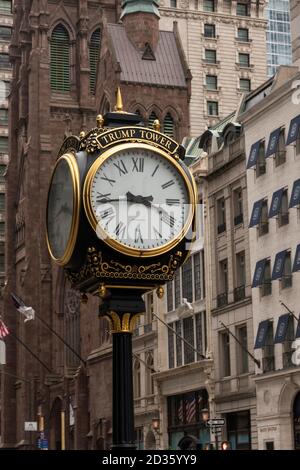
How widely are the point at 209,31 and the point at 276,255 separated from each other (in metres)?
54.9

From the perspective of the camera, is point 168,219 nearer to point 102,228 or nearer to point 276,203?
point 102,228

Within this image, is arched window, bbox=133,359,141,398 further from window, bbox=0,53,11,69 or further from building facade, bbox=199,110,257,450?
window, bbox=0,53,11,69

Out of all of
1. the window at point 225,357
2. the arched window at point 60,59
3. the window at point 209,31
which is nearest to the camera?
the window at point 225,357

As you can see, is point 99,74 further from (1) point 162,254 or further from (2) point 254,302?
(1) point 162,254

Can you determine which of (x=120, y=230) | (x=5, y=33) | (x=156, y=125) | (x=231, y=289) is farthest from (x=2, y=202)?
(x=120, y=230)

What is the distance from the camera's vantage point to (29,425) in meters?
78.5

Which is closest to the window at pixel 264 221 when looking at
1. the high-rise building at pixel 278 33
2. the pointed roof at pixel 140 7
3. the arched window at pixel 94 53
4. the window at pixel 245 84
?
the pointed roof at pixel 140 7

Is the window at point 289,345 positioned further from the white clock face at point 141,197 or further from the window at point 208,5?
the window at point 208,5

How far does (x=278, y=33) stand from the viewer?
151m

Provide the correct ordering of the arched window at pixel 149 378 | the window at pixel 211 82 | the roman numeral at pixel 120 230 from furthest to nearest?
1. the window at pixel 211 82
2. the arched window at pixel 149 378
3. the roman numeral at pixel 120 230

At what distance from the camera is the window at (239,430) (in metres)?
56.3

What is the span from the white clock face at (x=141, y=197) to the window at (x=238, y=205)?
50.3m

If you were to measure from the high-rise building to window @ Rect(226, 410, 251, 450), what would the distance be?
96207 mm

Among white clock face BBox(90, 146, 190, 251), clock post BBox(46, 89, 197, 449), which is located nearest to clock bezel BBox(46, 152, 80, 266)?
clock post BBox(46, 89, 197, 449)
